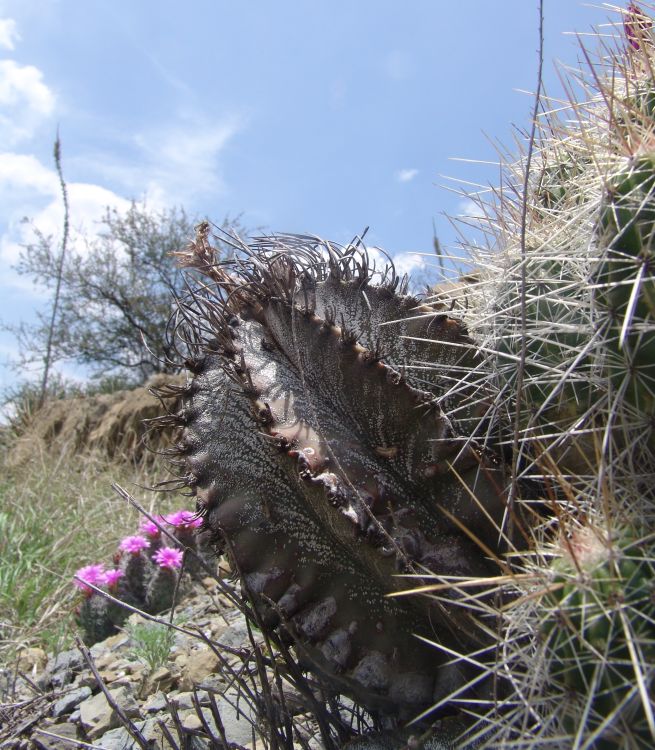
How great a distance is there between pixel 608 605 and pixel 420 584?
41 centimetres

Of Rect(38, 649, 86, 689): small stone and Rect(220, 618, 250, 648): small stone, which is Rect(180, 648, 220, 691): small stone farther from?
Rect(38, 649, 86, 689): small stone

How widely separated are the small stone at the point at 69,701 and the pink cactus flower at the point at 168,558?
34.0 inches

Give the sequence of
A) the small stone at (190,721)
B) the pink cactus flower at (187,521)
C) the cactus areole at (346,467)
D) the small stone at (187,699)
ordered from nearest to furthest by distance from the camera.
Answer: the cactus areole at (346,467)
the pink cactus flower at (187,521)
the small stone at (190,721)
the small stone at (187,699)

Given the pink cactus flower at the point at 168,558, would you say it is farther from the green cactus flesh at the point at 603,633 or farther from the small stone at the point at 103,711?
the green cactus flesh at the point at 603,633

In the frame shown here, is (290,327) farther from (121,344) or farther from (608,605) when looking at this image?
(121,344)

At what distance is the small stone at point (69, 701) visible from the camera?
7.52 ft

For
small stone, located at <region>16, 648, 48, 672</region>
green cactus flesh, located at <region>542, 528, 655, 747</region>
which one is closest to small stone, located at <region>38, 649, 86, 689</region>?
small stone, located at <region>16, 648, 48, 672</region>

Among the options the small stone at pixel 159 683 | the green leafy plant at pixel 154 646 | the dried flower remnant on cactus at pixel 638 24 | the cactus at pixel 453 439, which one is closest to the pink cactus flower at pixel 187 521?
the cactus at pixel 453 439

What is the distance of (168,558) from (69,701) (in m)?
0.97

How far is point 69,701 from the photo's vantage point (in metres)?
2.32

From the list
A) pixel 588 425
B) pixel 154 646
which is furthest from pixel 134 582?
pixel 588 425

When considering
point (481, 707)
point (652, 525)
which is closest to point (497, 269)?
point (652, 525)

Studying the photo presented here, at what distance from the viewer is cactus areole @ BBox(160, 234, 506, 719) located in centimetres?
129

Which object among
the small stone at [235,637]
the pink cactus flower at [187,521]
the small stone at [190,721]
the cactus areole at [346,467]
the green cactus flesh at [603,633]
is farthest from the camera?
the small stone at [235,637]
